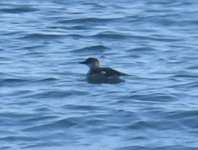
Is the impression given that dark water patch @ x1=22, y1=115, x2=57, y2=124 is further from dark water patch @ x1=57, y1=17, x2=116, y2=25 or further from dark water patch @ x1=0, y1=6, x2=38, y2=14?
dark water patch @ x1=0, y1=6, x2=38, y2=14

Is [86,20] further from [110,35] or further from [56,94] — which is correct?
[56,94]

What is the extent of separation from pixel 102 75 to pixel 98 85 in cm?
20

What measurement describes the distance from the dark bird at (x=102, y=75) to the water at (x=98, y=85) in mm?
116

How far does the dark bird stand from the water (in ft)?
0.38

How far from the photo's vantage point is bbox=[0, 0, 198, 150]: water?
690 inches

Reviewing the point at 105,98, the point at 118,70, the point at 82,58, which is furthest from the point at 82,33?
the point at 105,98

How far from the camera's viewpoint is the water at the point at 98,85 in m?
17.5

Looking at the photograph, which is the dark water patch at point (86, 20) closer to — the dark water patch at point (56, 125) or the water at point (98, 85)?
the water at point (98, 85)

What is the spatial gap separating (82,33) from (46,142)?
10.0 metres

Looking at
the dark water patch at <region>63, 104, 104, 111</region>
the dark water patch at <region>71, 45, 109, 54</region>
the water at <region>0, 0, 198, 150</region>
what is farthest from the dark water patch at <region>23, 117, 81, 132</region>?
the dark water patch at <region>71, 45, 109, 54</region>

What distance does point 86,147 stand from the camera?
16828 millimetres

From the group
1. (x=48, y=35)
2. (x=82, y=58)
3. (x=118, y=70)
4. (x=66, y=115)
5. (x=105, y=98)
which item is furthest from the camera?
(x=48, y=35)

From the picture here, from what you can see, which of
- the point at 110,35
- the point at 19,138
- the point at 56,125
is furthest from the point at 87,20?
the point at 19,138

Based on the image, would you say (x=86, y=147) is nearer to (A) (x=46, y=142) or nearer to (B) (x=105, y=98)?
(A) (x=46, y=142)
